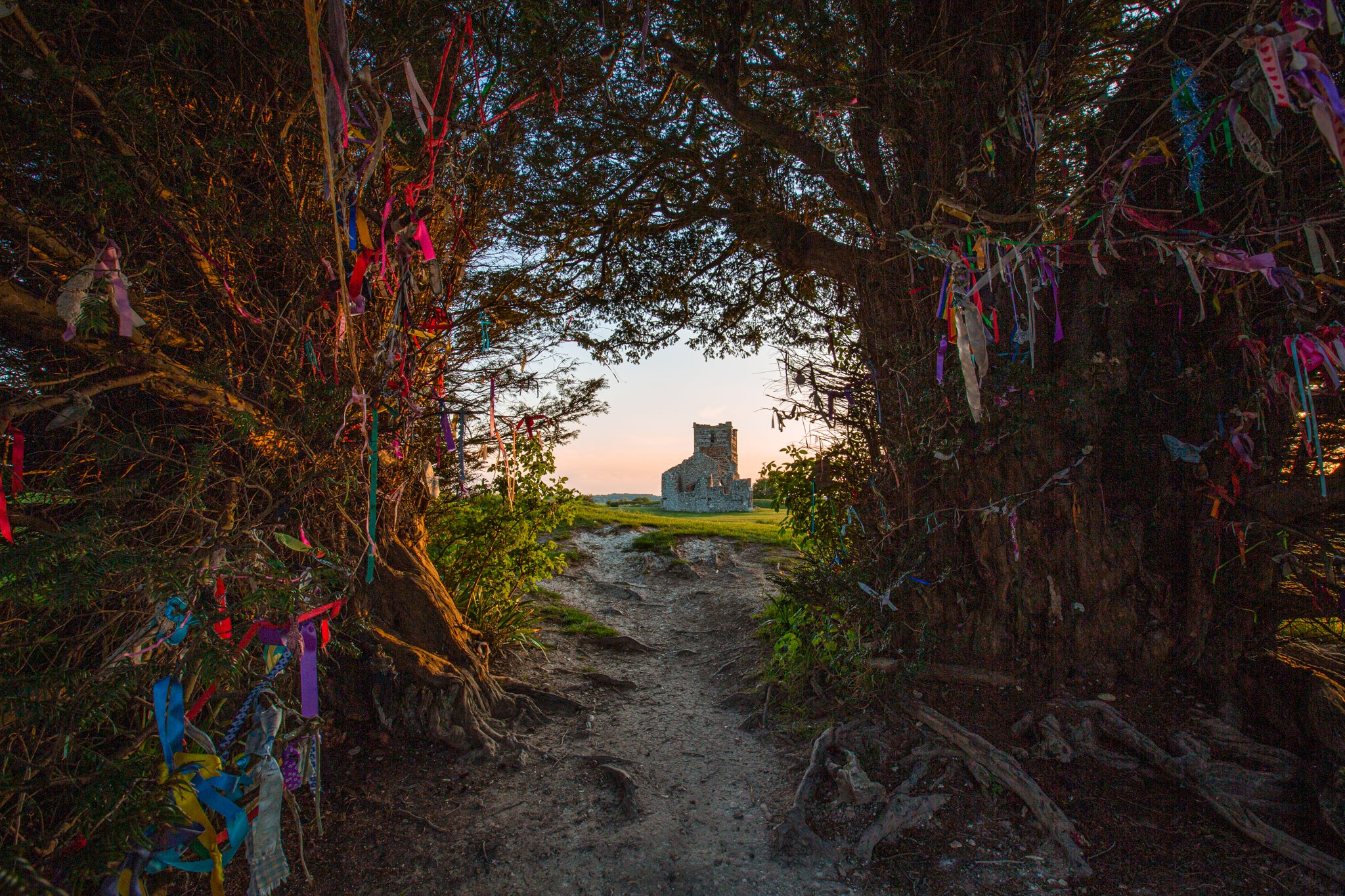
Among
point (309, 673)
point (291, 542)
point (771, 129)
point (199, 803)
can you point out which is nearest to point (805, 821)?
point (309, 673)

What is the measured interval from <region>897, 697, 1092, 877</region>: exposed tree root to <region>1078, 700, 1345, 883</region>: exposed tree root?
1.99ft

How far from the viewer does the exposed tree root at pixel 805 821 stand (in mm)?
2836

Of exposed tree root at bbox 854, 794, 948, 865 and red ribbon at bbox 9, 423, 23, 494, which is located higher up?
red ribbon at bbox 9, 423, 23, 494

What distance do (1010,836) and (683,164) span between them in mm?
6573

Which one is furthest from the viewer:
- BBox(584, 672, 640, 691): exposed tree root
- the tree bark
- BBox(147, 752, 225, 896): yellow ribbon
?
BBox(584, 672, 640, 691): exposed tree root

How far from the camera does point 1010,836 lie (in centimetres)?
277

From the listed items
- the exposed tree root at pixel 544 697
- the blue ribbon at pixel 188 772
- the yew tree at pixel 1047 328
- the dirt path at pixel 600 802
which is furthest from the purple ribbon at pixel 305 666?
the yew tree at pixel 1047 328

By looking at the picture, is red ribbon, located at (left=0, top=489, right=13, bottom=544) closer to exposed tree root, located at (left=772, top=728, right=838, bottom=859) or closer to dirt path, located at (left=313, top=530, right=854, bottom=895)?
dirt path, located at (left=313, top=530, right=854, bottom=895)

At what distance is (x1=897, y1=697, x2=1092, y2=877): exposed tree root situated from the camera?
261cm

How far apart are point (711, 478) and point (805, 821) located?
18.4 m

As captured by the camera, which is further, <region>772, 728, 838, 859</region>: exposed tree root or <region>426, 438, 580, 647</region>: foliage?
<region>426, 438, 580, 647</region>: foliage

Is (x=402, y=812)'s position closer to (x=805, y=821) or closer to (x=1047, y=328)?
(x=805, y=821)

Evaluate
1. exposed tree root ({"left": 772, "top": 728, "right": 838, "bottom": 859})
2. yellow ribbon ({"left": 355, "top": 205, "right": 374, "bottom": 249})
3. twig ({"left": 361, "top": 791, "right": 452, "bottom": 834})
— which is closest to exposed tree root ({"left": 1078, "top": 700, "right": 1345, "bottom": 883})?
exposed tree root ({"left": 772, "top": 728, "right": 838, "bottom": 859})

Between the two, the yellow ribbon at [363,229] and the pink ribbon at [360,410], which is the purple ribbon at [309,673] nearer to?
the pink ribbon at [360,410]
